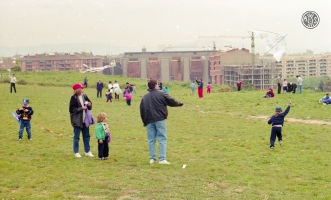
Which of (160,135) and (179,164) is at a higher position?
(160,135)

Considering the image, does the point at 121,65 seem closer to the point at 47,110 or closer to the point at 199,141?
the point at 47,110

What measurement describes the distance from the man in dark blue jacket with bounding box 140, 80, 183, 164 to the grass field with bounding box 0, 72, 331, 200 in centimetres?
53

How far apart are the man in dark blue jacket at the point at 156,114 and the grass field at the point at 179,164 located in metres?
0.53

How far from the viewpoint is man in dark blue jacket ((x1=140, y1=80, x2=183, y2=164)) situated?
11.8 m

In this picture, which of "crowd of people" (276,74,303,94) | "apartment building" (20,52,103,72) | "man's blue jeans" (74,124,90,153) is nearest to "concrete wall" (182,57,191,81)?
"apartment building" (20,52,103,72)

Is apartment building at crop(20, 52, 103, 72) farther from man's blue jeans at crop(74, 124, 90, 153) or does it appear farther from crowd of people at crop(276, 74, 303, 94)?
man's blue jeans at crop(74, 124, 90, 153)

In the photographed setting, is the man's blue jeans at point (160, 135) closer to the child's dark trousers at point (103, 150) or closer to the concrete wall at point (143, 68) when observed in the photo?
the child's dark trousers at point (103, 150)

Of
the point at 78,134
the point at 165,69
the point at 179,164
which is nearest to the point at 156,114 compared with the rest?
the point at 179,164

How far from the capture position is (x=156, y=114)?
462 inches

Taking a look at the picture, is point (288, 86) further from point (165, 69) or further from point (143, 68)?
point (143, 68)

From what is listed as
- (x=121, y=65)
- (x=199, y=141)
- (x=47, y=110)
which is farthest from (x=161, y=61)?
A: (x=199, y=141)

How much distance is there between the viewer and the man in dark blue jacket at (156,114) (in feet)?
38.6

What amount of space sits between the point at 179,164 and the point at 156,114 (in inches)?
51.1

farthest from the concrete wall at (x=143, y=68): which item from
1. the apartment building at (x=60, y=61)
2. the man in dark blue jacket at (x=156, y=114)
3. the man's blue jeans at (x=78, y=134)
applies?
the man in dark blue jacket at (x=156, y=114)
